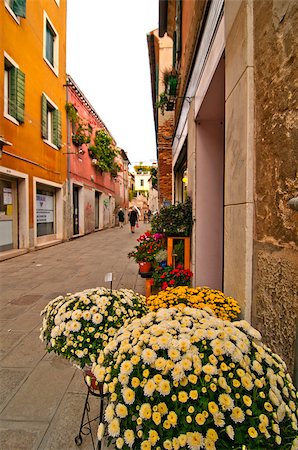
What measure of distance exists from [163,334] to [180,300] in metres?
1.13

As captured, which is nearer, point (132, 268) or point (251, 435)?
point (251, 435)

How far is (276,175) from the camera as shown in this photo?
61.4 inches

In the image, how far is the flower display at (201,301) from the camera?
1991mm

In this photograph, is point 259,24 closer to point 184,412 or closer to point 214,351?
point 214,351

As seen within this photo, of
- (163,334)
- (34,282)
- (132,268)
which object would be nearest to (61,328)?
(163,334)

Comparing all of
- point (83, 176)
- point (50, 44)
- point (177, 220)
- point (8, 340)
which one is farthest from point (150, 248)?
point (83, 176)

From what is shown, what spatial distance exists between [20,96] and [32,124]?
1121 mm

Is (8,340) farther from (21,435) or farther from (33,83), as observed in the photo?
(33,83)

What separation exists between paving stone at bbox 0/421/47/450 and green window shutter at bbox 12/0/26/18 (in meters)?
10.5

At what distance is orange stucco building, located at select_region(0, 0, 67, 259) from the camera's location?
27.1ft

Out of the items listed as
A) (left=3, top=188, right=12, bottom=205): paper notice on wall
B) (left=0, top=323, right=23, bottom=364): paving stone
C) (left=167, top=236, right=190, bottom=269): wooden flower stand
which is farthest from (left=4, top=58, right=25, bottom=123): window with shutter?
(left=0, top=323, right=23, bottom=364): paving stone

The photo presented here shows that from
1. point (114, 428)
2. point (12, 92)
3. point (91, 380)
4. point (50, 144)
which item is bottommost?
point (91, 380)

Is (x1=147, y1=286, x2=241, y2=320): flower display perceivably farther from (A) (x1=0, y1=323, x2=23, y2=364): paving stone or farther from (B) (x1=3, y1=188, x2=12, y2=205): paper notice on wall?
(B) (x1=3, y1=188, x2=12, y2=205): paper notice on wall

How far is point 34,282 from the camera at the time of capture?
572 cm
